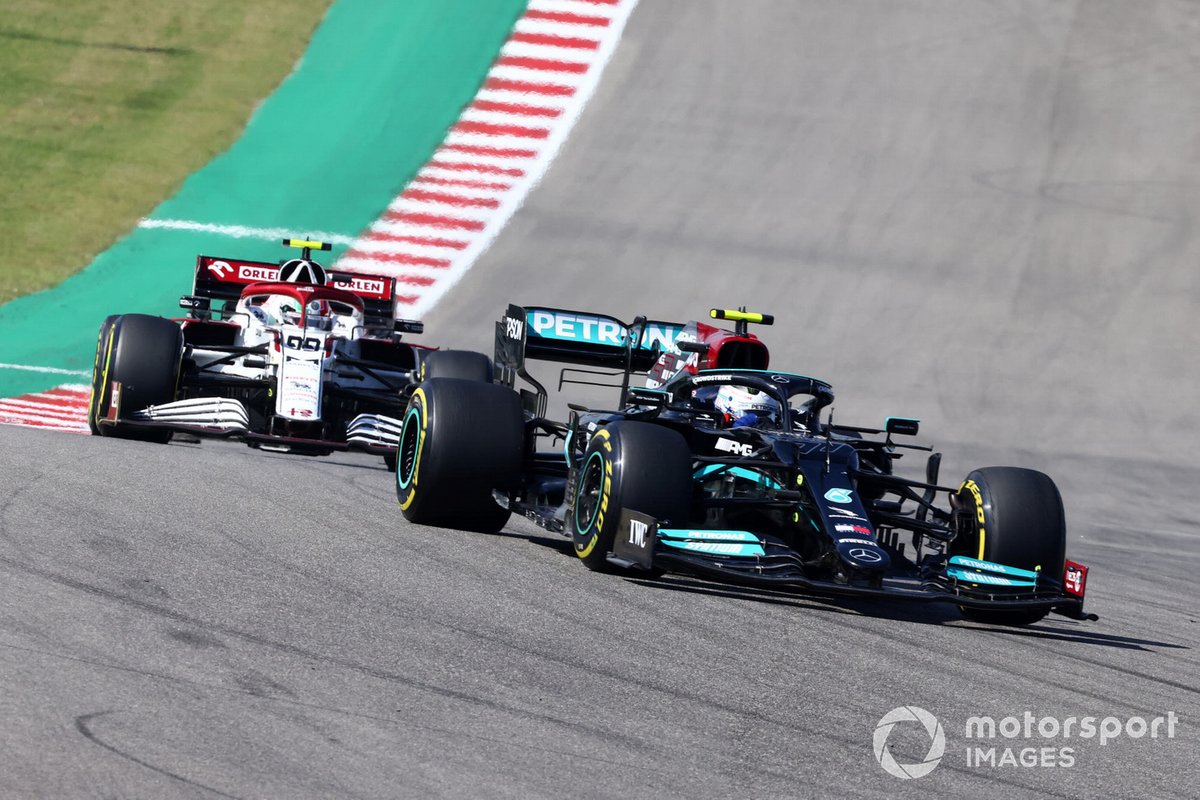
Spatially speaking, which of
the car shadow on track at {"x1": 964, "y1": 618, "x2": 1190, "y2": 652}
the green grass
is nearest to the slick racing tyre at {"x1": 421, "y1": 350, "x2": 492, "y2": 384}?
the car shadow on track at {"x1": 964, "y1": 618, "x2": 1190, "y2": 652}

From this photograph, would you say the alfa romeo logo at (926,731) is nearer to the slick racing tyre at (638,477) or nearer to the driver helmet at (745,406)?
the slick racing tyre at (638,477)

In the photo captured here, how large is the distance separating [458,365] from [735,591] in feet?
19.1

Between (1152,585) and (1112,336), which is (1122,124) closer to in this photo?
(1112,336)

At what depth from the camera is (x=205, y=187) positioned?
81.7 ft

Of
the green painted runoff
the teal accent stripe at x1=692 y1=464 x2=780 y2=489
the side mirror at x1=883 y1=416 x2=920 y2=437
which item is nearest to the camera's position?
the teal accent stripe at x1=692 y1=464 x2=780 y2=489

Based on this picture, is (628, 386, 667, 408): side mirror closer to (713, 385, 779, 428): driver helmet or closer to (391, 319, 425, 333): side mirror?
(713, 385, 779, 428): driver helmet

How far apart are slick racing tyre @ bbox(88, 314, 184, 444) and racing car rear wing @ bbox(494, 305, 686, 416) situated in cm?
339

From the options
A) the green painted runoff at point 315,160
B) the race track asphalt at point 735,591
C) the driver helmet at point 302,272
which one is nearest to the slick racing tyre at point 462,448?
the race track asphalt at point 735,591

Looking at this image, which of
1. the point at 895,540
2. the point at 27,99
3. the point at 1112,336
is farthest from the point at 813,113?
the point at 895,540

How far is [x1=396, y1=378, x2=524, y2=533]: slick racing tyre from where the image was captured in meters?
10.4

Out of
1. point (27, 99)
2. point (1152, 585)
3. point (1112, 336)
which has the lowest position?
point (1152, 585)

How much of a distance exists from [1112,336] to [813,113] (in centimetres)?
679

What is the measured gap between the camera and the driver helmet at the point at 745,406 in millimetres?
10203

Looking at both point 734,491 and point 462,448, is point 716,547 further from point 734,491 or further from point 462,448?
point 462,448
